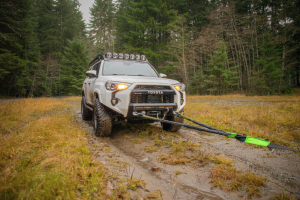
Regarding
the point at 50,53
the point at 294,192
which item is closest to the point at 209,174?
the point at 294,192

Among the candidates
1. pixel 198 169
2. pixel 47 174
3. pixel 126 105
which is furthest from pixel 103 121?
pixel 198 169

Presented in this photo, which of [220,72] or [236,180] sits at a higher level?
[220,72]

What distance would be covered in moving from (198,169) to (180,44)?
20.1m

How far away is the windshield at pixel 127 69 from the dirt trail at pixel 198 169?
197 cm

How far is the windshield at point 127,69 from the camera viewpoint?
4.85 m

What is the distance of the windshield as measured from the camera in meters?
4.85

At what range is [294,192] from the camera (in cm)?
203

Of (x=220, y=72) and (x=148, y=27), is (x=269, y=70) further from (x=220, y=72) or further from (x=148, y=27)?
(x=148, y=27)

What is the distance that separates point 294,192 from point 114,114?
3.35 metres

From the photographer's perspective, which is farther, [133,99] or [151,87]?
[151,87]

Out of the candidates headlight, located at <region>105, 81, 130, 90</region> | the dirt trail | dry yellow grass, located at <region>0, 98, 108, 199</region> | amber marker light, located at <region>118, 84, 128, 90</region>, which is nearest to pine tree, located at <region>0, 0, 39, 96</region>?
headlight, located at <region>105, 81, 130, 90</region>

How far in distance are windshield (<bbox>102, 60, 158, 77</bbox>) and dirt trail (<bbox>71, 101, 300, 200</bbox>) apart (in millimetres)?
1968

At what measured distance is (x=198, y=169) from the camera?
102 inches

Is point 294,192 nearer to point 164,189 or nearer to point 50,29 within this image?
point 164,189
